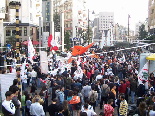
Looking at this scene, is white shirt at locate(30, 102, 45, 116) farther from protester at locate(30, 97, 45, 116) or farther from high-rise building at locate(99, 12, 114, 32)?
high-rise building at locate(99, 12, 114, 32)

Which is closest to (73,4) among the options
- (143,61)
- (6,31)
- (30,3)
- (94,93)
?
(30,3)

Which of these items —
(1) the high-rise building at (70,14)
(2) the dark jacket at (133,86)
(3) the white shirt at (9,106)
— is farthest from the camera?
(1) the high-rise building at (70,14)

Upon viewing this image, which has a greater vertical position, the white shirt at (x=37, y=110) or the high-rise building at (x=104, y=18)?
the high-rise building at (x=104, y=18)

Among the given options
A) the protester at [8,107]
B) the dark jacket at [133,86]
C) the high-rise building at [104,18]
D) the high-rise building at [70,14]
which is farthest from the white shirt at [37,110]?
the high-rise building at [104,18]

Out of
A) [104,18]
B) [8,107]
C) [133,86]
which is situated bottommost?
[133,86]

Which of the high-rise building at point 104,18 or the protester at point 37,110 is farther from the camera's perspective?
the high-rise building at point 104,18

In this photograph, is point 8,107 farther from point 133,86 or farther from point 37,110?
point 133,86

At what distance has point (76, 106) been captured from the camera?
8773 mm

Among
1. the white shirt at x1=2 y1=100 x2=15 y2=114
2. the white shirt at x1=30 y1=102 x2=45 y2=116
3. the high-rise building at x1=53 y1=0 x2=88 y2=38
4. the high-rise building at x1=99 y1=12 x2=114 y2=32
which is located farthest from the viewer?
the high-rise building at x1=99 y1=12 x2=114 y2=32

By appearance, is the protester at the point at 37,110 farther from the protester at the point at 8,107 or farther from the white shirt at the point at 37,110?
the protester at the point at 8,107

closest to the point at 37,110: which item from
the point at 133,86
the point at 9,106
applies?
the point at 9,106

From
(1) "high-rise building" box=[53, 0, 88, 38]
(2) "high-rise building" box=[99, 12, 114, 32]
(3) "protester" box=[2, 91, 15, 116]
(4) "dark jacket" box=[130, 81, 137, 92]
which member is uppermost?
(2) "high-rise building" box=[99, 12, 114, 32]

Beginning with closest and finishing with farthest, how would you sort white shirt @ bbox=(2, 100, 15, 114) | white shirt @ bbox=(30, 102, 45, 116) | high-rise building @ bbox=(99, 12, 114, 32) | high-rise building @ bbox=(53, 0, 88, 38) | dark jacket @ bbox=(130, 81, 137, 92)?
white shirt @ bbox=(2, 100, 15, 114), white shirt @ bbox=(30, 102, 45, 116), dark jacket @ bbox=(130, 81, 137, 92), high-rise building @ bbox=(53, 0, 88, 38), high-rise building @ bbox=(99, 12, 114, 32)

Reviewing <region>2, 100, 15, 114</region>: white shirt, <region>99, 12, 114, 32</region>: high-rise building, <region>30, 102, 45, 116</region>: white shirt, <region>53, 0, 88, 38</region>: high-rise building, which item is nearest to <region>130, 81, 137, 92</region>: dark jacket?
<region>30, 102, 45, 116</region>: white shirt
